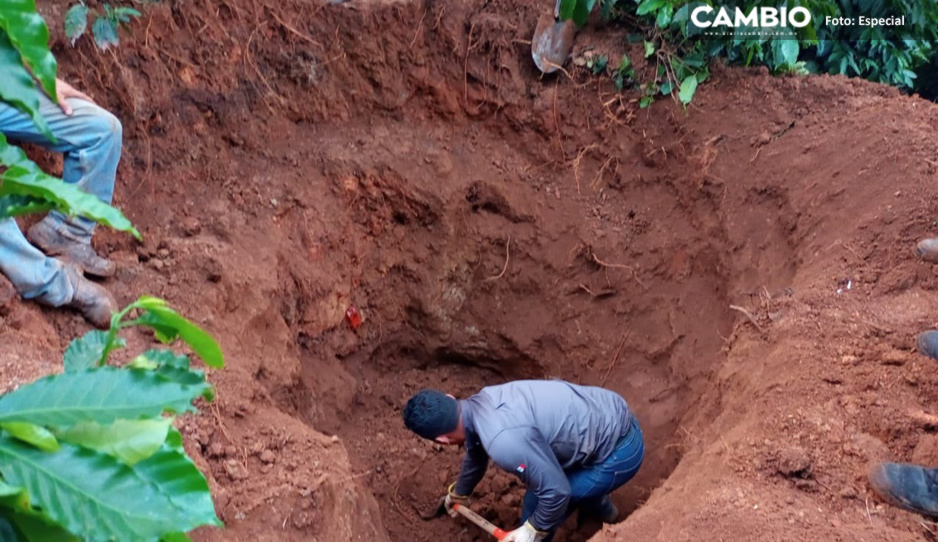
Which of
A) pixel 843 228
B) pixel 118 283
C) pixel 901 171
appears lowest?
pixel 118 283

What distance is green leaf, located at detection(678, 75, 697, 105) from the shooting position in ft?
13.4

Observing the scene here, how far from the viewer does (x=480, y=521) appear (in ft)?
10.9

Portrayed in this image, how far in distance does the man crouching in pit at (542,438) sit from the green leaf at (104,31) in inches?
87.0

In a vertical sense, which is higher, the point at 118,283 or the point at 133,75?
the point at 133,75

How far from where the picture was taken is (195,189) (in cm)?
366

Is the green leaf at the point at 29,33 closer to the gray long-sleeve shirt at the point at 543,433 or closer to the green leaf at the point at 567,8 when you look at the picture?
the gray long-sleeve shirt at the point at 543,433

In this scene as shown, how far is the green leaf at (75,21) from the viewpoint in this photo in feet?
10.2

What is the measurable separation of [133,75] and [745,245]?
10.7 ft

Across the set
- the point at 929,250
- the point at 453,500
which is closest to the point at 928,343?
the point at 929,250

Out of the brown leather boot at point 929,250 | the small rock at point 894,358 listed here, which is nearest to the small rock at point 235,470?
the small rock at point 894,358

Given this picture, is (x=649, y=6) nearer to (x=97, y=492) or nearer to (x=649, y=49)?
(x=649, y=49)

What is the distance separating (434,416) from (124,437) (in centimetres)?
179

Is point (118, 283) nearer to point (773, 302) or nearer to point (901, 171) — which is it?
point (773, 302)

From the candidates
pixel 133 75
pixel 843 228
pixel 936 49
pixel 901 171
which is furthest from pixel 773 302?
pixel 936 49
